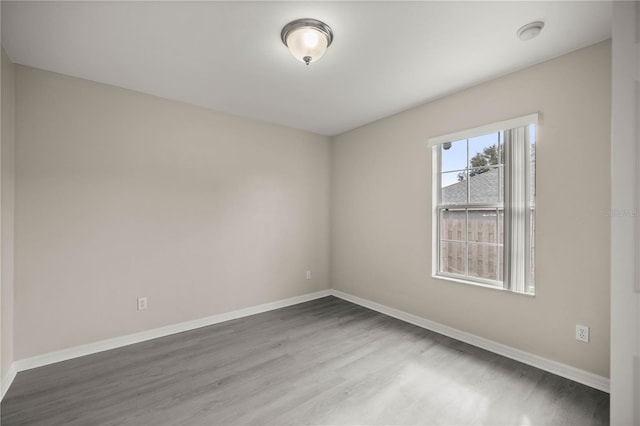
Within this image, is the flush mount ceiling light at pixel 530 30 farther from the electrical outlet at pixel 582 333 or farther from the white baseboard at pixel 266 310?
the white baseboard at pixel 266 310

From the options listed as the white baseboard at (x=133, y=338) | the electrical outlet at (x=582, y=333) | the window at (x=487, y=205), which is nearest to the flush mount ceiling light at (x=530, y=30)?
the window at (x=487, y=205)

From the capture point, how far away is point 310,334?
10.5 feet

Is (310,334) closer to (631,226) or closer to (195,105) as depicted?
(631,226)

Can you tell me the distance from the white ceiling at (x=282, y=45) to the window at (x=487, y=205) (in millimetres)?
620

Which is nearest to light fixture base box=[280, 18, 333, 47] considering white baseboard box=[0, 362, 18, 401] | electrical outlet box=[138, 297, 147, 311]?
electrical outlet box=[138, 297, 147, 311]

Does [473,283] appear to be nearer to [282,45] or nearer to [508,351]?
[508,351]

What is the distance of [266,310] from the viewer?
3973 mm

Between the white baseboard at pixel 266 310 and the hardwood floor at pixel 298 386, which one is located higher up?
the white baseboard at pixel 266 310

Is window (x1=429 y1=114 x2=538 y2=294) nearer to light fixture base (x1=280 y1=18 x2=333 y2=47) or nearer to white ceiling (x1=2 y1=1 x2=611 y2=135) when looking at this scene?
white ceiling (x1=2 y1=1 x2=611 y2=135)

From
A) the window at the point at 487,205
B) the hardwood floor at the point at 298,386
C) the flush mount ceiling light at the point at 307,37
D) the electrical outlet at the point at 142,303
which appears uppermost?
the flush mount ceiling light at the point at 307,37

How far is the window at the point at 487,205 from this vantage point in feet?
8.57

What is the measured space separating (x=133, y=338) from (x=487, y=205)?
399 centimetres

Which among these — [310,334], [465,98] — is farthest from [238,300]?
[465,98]

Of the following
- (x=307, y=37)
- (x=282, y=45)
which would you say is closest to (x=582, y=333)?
(x=307, y=37)
